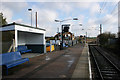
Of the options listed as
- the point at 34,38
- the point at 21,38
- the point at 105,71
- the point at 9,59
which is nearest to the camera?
the point at 9,59

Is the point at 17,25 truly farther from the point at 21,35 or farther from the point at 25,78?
the point at 25,78

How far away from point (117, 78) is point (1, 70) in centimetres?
660

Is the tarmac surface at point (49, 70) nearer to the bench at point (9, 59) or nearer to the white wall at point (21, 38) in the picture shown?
the bench at point (9, 59)

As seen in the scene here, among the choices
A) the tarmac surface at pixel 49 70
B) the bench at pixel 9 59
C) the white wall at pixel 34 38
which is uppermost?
the white wall at pixel 34 38

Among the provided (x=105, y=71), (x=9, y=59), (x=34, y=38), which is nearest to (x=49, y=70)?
(x=9, y=59)

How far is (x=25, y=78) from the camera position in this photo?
4.82 metres

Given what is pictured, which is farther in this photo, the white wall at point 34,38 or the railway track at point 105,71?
the white wall at point 34,38

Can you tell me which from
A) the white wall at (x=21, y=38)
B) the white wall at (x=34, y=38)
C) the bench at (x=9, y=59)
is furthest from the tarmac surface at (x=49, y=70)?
the white wall at (x=34, y=38)

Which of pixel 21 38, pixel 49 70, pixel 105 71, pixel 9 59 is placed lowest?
pixel 105 71

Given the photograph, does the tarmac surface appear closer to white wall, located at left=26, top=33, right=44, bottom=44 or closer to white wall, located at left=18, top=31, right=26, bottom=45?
white wall, located at left=18, top=31, right=26, bottom=45

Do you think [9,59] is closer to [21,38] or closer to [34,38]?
→ [21,38]

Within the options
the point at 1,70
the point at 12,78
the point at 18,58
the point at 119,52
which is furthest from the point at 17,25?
the point at 119,52

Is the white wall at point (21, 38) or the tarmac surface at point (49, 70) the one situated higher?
the white wall at point (21, 38)

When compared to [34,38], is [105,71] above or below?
below
